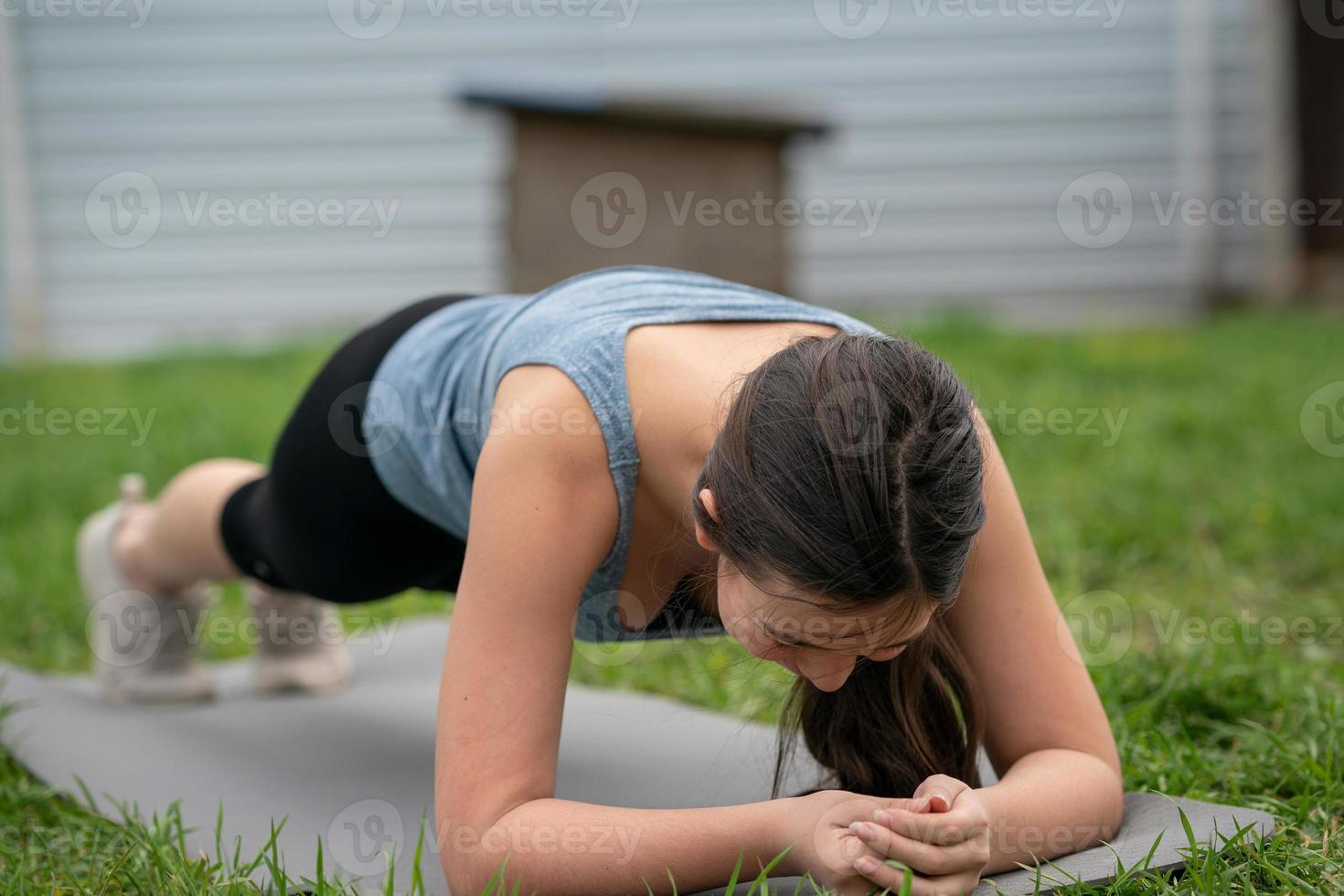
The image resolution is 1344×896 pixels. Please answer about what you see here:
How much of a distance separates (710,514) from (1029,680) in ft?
1.73

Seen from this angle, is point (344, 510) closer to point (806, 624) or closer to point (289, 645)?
point (289, 645)

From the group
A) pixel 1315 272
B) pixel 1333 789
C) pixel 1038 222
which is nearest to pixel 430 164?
pixel 1038 222

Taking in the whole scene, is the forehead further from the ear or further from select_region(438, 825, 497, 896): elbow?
select_region(438, 825, 497, 896): elbow

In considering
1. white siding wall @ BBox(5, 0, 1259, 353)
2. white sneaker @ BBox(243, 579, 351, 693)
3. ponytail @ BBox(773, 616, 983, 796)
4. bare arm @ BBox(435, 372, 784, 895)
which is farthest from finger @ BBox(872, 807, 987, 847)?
white siding wall @ BBox(5, 0, 1259, 353)

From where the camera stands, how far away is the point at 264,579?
220 centimetres

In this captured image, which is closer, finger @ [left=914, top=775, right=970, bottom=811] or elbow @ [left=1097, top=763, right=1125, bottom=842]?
finger @ [left=914, top=775, right=970, bottom=811]

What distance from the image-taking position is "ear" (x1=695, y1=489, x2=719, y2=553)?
127cm

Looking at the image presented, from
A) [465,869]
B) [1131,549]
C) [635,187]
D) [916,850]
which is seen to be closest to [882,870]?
[916,850]

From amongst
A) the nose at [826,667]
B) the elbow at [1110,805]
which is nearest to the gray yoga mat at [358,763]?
the elbow at [1110,805]

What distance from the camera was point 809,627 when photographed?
1.25 metres

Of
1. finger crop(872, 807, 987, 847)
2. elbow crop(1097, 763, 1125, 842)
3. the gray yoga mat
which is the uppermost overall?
finger crop(872, 807, 987, 847)

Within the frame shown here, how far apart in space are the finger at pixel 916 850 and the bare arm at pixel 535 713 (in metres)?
0.12

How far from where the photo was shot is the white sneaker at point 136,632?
2.49 m

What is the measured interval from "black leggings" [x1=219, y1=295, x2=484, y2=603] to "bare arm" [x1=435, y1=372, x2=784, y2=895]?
0.53 meters
